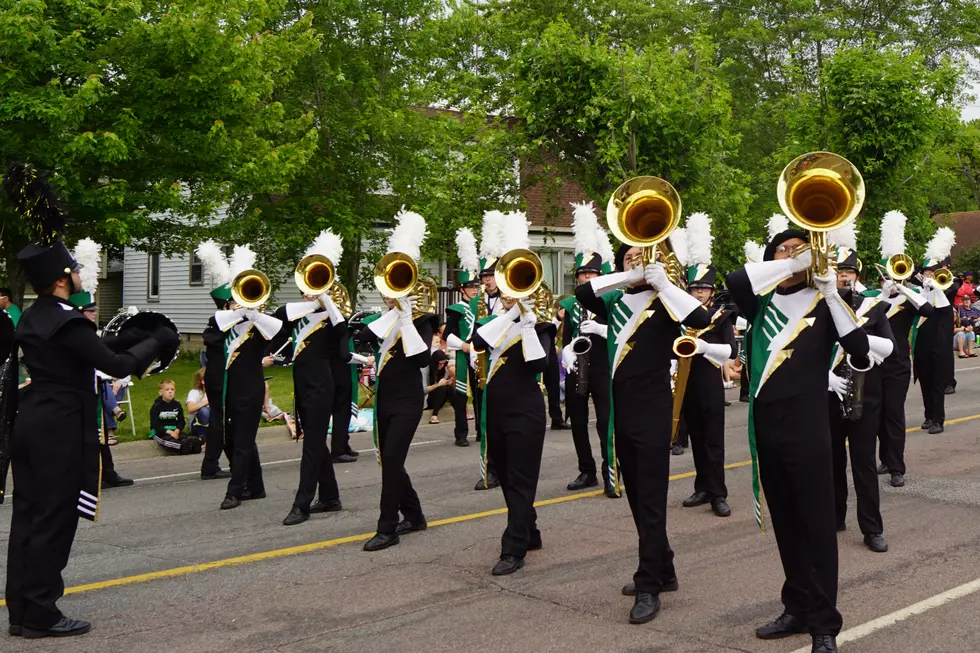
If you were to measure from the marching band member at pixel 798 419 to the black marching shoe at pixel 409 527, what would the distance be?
337 centimetres

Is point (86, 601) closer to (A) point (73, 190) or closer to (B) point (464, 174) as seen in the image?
(A) point (73, 190)

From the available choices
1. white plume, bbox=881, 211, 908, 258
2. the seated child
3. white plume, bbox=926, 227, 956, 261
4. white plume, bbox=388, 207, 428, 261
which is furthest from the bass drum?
white plume, bbox=926, 227, 956, 261

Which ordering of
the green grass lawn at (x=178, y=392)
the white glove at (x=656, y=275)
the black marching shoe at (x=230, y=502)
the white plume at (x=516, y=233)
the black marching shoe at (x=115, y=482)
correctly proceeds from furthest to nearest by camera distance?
1. the green grass lawn at (x=178, y=392)
2. the black marching shoe at (x=115, y=482)
3. the black marching shoe at (x=230, y=502)
4. the white plume at (x=516, y=233)
5. the white glove at (x=656, y=275)

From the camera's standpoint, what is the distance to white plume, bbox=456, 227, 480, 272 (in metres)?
12.8

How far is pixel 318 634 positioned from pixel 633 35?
104 feet

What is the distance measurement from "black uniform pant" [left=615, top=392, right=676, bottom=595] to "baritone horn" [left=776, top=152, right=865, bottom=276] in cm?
145

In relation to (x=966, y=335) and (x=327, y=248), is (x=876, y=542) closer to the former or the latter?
(x=327, y=248)

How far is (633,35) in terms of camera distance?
34.7 meters

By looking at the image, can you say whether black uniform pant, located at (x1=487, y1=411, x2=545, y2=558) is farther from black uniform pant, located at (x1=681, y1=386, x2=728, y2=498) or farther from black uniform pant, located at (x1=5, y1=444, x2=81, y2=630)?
black uniform pant, located at (x1=5, y1=444, x2=81, y2=630)

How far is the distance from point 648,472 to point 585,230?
4.04 meters

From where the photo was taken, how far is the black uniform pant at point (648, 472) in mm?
5949

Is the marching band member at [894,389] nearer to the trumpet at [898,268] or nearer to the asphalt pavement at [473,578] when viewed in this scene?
the trumpet at [898,268]

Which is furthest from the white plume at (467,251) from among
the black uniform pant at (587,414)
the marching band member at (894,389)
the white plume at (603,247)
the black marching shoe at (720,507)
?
the black marching shoe at (720,507)

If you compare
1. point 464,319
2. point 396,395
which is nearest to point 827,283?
point 396,395
